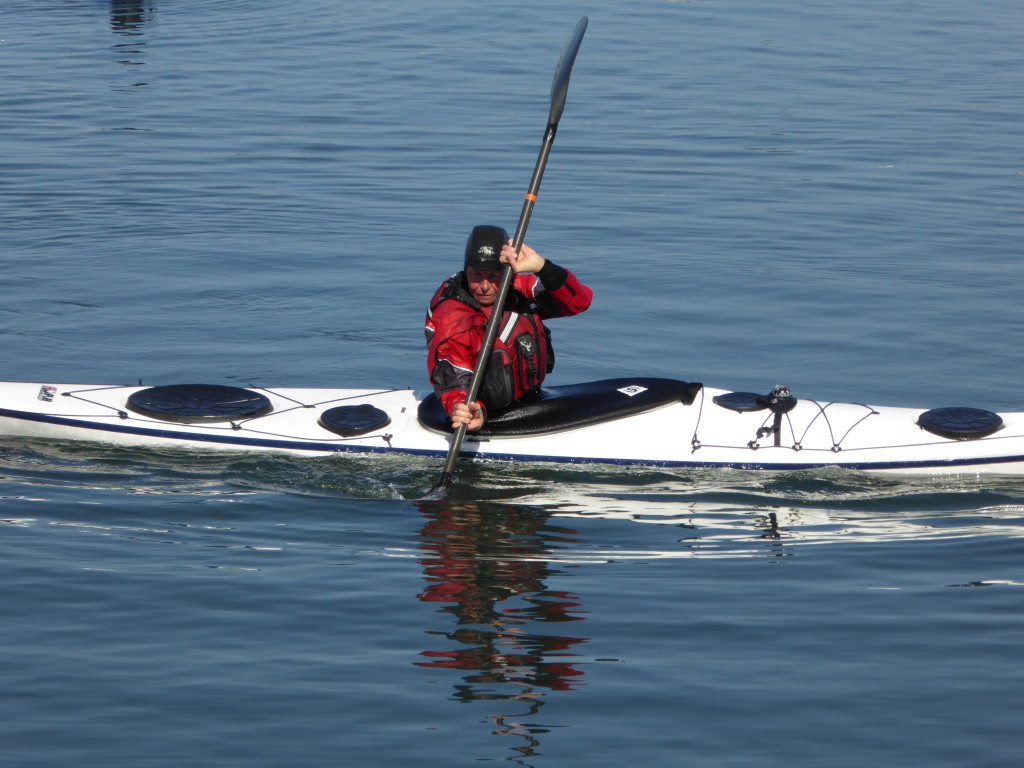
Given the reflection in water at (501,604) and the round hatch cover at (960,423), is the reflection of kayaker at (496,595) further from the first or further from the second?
the round hatch cover at (960,423)

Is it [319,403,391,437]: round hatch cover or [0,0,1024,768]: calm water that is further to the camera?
[319,403,391,437]: round hatch cover

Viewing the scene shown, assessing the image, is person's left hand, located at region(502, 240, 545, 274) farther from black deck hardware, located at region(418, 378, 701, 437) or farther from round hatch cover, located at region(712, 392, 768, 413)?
round hatch cover, located at region(712, 392, 768, 413)

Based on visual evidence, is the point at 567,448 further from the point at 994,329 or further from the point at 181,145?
the point at 181,145

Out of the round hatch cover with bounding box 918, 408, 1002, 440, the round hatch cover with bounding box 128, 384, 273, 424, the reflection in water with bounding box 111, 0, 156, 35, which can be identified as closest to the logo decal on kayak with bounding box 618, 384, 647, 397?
the round hatch cover with bounding box 918, 408, 1002, 440

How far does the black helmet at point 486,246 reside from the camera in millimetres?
6070

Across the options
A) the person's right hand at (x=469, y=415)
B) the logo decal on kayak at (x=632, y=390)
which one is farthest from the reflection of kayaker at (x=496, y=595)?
the logo decal on kayak at (x=632, y=390)

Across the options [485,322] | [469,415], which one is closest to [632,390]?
[485,322]

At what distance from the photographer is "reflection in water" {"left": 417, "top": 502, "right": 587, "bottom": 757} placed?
4547mm

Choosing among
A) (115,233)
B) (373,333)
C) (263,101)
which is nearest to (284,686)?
(373,333)

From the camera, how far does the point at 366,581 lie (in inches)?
209

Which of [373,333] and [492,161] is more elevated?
[492,161]

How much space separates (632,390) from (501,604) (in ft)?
5.95

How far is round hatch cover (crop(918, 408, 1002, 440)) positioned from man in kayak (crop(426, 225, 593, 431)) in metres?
1.75

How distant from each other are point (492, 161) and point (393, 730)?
9582mm
